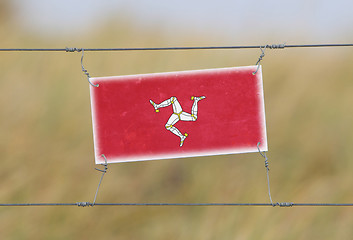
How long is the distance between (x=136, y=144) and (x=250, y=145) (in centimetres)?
70

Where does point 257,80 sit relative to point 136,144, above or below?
above

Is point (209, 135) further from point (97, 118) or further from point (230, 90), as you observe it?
point (97, 118)

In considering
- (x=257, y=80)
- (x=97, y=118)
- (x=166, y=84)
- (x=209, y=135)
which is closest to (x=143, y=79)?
(x=166, y=84)

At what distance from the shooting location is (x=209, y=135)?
264 cm

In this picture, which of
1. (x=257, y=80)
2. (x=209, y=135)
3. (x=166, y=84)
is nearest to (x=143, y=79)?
(x=166, y=84)

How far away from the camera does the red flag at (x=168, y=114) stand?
264 cm

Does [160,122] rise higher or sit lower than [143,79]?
lower

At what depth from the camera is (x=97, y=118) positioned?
2658 millimetres

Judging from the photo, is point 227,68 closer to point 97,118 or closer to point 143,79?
point 143,79

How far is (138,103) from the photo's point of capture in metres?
2.66

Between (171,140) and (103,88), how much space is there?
0.53 meters

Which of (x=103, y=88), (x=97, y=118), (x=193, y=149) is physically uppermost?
(x=103, y=88)

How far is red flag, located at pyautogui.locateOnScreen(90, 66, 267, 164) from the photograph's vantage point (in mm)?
2637

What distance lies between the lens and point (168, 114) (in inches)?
104
